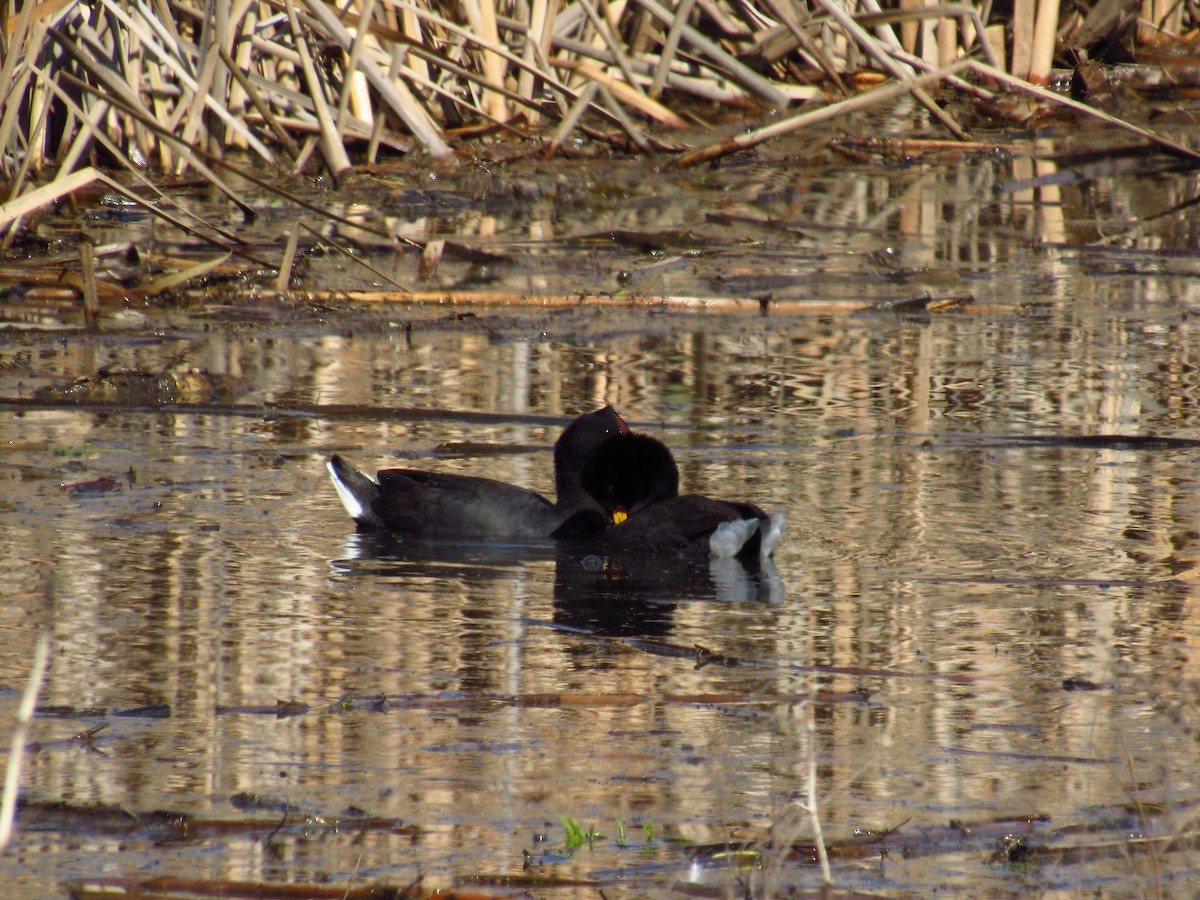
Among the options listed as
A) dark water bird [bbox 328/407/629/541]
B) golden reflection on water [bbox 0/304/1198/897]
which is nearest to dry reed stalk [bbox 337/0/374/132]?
golden reflection on water [bbox 0/304/1198/897]

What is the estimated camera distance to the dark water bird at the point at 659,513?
596cm

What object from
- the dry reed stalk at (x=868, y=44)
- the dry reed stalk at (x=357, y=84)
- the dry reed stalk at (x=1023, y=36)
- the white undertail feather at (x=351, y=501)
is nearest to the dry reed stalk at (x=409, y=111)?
the dry reed stalk at (x=357, y=84)

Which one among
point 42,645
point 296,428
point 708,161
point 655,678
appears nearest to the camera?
point 42,645

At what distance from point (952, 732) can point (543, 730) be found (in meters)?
0.85

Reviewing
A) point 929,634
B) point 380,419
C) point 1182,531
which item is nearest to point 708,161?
point 380,419

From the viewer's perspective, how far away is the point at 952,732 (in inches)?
165

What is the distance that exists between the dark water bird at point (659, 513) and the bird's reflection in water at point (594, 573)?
0.05m

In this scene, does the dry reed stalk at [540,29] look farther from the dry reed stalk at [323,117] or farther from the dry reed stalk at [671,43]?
the dry reed stalk at [323,117]

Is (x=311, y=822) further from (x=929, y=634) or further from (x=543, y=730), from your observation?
(x=929, y=634)

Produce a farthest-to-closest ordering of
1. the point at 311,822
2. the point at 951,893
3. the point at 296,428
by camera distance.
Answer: the point at 296,428
the point at 311,822
the point at 951,893

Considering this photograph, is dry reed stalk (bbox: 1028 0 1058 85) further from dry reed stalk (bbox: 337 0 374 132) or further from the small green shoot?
the small green shoot

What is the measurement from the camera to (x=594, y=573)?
6.13 metres

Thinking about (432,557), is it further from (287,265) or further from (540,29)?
(540,29)

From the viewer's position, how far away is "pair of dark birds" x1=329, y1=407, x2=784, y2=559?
6215 millimetres
